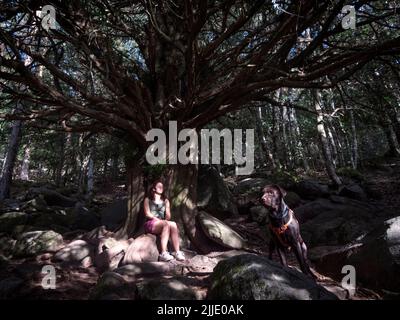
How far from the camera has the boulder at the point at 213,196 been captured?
9.48m

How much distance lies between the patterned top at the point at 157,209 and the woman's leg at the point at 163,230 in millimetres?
237

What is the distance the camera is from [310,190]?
1191cm

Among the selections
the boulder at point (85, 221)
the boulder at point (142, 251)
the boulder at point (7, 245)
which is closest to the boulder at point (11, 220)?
the boulder at point (7, 245)

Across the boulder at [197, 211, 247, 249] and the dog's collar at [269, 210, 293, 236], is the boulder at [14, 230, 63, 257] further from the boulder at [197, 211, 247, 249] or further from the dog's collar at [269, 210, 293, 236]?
the dog's collar at [269, 210, 293, 236]

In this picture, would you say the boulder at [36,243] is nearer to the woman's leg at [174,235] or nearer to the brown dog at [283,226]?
the woman's leg at [174,235]

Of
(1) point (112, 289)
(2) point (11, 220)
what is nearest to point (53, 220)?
(2) point (11, 220)

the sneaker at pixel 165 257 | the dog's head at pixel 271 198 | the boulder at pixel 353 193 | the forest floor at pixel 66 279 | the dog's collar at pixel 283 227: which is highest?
the dog's head at pixel 271 198

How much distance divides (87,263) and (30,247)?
1706mm

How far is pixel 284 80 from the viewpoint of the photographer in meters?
5.46

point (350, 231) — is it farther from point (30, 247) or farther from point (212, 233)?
point (30, 247)

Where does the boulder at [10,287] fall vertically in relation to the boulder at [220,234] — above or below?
below

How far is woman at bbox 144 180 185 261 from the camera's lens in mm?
5859
